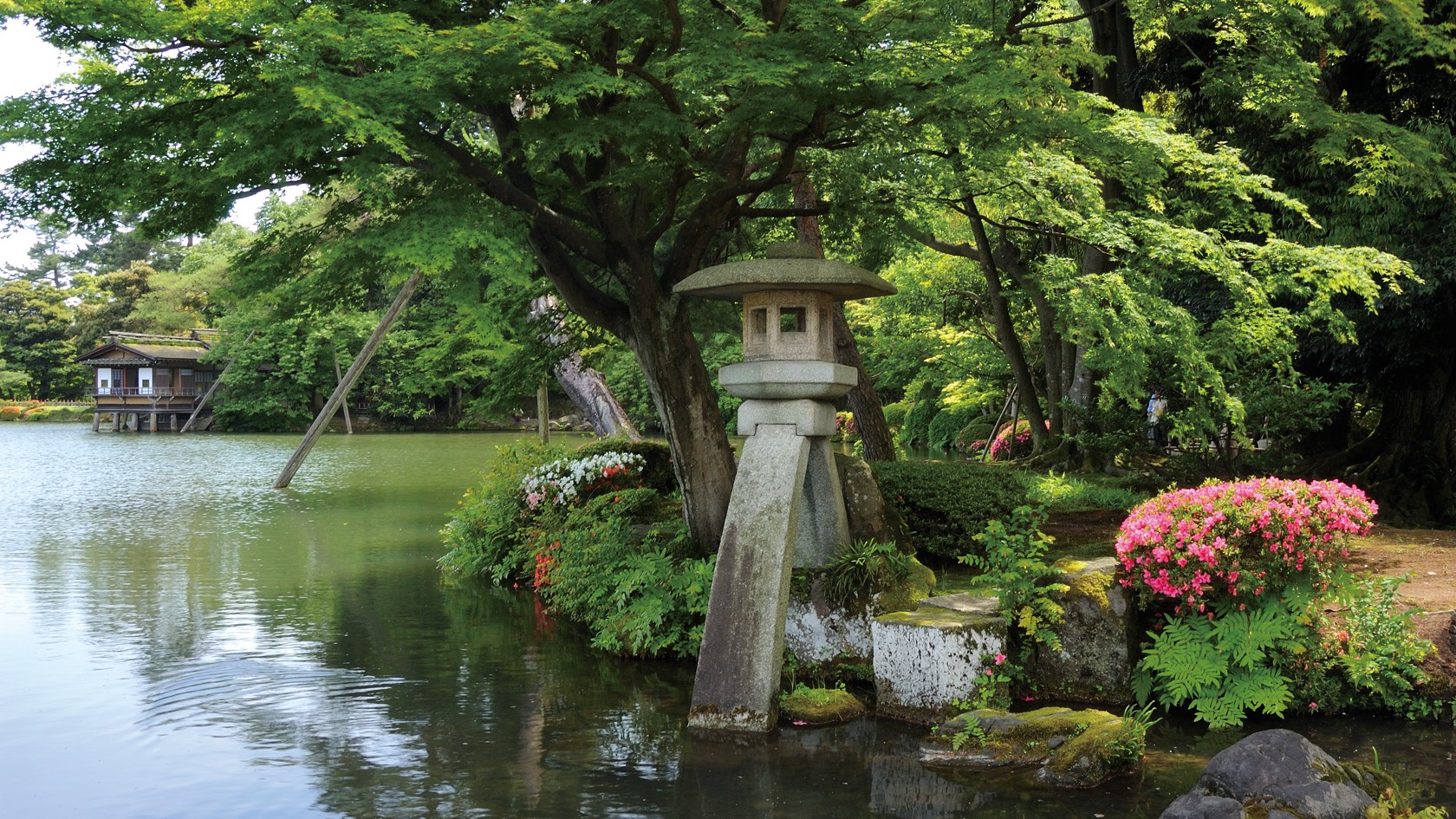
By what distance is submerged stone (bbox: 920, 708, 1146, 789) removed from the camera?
6375 millimetres

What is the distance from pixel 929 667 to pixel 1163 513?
76.2 inches

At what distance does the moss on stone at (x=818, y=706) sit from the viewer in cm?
766

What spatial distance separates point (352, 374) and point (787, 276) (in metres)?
15.2

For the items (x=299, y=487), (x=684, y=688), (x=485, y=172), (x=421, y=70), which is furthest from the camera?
(x=299, y=487)

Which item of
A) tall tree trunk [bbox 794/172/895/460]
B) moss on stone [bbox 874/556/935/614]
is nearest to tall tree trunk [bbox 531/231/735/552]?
moss on stone [bbox 874/556/935/614]

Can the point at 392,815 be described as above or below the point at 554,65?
below

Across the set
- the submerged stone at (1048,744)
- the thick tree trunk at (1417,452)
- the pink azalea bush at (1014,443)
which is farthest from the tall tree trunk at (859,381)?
the pink azalea bush at (1014,443)

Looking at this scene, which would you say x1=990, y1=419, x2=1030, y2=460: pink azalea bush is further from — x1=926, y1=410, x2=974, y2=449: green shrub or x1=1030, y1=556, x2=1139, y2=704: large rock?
x1=1030, y1=556, x2=1139, y2=704: large rock

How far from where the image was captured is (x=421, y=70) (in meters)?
7.37

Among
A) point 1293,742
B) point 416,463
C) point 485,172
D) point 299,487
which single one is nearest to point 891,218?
point 485,172

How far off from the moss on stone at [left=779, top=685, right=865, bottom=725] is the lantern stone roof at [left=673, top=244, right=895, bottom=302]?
9.86ft

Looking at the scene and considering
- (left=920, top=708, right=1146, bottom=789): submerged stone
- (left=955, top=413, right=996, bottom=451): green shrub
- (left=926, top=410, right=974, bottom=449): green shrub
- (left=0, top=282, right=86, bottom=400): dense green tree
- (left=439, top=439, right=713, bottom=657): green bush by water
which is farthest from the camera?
(left=0, top=282, right=86, bottom=400): dense green tree

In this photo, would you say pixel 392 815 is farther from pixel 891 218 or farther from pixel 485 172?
pixel 891 218

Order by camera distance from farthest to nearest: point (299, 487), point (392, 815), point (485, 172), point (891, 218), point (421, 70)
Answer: point (299, 487)
point (891, 218)
point (485, 172)
point (421, 70)
point (392, 815)
